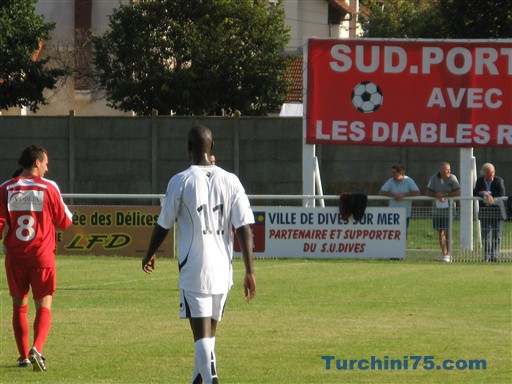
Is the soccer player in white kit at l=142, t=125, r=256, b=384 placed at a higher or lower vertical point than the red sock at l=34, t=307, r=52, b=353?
higher

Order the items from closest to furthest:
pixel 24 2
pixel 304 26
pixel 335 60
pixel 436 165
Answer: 1. pixel 335 60
2. pixel 436 165
3. pixel 24 2
4. pixel 304 26

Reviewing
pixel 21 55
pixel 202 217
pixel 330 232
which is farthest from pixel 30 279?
pixel 21 55

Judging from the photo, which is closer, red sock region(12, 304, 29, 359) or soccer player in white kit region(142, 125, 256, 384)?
soccer player in white kit region(142, 125, 256, 384)

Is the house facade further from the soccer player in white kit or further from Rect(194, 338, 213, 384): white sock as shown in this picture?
Rect(194, 338, 213, 384): white sock

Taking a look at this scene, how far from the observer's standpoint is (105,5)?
181 ft

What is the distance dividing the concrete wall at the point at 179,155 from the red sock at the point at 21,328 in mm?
25502

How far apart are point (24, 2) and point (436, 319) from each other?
101ft

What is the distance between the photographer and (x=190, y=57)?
4588 centimetres

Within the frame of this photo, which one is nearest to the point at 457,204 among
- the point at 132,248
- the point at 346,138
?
the point at 346,138

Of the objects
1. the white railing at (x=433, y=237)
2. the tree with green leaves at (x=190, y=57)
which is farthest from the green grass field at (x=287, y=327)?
the tree with green leaves at (x=190, y=57)

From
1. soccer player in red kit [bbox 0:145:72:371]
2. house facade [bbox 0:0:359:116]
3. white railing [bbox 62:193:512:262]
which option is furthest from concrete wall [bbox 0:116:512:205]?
soccer player in red kit [bbox 0:145:72:371]

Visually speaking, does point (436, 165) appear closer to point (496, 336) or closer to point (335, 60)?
point (335, 60)

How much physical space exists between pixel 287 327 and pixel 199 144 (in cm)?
557

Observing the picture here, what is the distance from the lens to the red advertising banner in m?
24.0
